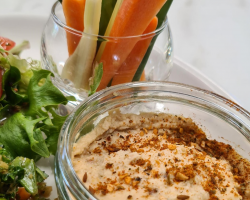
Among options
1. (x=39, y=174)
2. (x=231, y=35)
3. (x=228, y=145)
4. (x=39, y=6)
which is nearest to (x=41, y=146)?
(x=39, y=174)

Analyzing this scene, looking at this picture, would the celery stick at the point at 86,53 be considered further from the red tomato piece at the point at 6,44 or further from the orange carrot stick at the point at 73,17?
the red tomato piece at the point at 6,44

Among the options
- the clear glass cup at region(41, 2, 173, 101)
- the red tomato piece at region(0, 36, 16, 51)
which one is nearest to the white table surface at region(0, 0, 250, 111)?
the red tomato piece at region(0, 36, 16, 51)

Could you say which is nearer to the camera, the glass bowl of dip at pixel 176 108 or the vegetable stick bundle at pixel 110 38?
the glass bowl of dip at pixel 176 108

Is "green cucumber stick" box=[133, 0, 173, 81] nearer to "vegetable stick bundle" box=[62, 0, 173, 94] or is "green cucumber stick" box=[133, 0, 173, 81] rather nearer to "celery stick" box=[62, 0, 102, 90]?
"vegetable stick bundle" box=[62, 0, 173, 94]

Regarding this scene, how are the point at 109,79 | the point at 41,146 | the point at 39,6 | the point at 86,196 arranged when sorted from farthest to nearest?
1. the point at 39,6
2. the point at 109,79
3. the point at 41,146
4. the point at 86,196

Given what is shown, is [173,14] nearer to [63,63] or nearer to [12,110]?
[63,63]

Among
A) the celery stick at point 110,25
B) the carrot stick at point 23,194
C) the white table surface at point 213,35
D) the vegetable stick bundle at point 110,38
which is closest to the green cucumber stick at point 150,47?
the vegetable stick bundle at point 110,38

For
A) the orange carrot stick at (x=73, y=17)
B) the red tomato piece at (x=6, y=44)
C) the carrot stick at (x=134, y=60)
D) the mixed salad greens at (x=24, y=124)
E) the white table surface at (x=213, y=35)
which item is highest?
the white table surface at (x=213, y=35)
